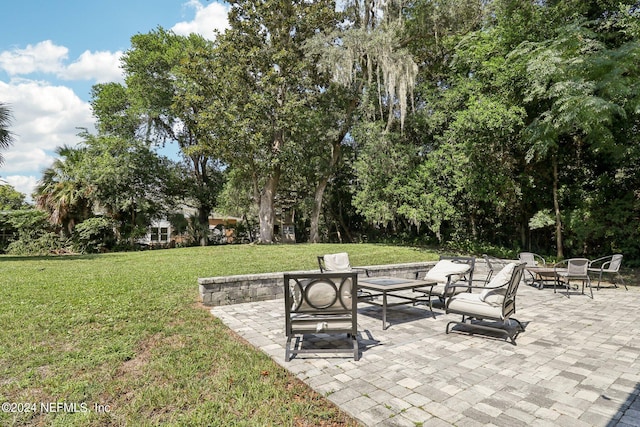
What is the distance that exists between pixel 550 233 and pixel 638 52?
619 centimetres

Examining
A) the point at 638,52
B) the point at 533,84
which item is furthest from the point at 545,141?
the point at 638,52

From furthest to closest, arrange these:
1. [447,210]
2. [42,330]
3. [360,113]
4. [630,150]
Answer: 1. [360,113]
2. [447,210]
3. [630,150]
4. [42,330]

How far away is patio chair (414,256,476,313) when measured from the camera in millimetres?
4883

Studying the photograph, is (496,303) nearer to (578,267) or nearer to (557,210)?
(578,267)

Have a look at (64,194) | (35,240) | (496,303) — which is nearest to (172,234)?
(64,194)

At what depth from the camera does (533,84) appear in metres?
8.73

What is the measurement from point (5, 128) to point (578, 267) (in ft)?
57.1

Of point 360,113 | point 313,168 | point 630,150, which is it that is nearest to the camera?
point 630,150

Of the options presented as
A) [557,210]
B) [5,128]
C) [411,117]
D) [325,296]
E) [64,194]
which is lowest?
[325,296]

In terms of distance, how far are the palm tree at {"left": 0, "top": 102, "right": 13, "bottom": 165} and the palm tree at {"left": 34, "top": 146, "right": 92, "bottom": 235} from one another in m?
4.14

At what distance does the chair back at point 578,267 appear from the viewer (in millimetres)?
6742

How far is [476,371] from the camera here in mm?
3006

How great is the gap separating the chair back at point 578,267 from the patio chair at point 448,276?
2936 millimetres

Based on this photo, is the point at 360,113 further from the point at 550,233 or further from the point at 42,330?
the point at 42,330
